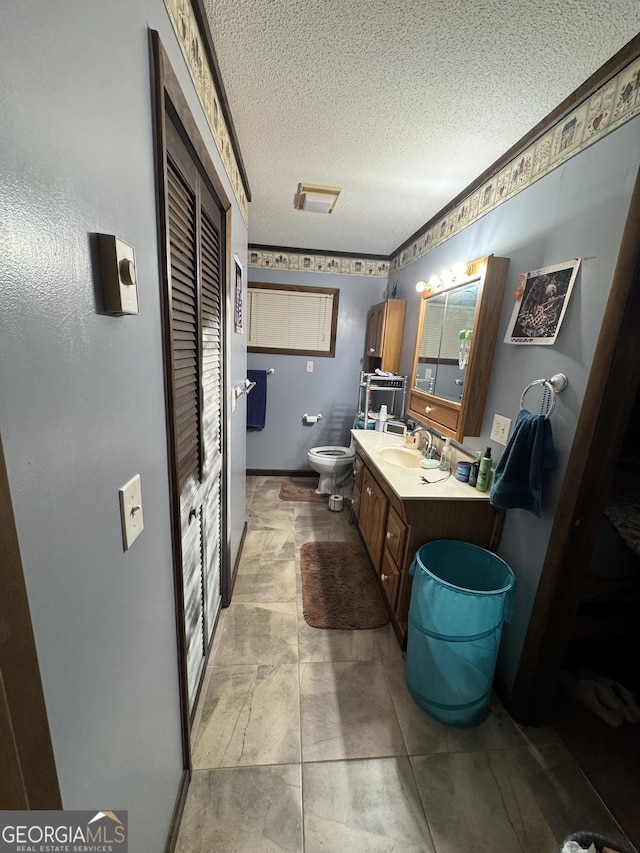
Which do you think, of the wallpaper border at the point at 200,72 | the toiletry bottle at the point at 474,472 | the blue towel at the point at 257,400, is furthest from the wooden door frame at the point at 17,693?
the blue towel at the point at 257,400

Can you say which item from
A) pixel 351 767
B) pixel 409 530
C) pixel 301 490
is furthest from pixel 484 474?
pixel 301 490

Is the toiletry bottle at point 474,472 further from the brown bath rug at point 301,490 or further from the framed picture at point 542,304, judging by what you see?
the brown bath rug at point 301,490

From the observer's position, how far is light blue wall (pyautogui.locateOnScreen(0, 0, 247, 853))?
0.38 metres

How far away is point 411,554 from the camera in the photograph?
1.63m

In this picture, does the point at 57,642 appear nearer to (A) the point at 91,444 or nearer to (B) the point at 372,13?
(A) the point at 91,444

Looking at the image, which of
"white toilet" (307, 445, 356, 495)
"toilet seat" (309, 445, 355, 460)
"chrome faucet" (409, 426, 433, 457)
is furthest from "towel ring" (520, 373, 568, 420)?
"toilet seat" (309, 445, 355, 460)

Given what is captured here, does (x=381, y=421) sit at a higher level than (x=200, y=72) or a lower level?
lower

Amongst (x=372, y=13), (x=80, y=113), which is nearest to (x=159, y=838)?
(x=80, y=113)

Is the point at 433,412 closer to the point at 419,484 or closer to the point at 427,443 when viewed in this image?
the point at 427,443

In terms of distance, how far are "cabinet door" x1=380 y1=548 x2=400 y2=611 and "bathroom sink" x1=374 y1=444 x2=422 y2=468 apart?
0.62m

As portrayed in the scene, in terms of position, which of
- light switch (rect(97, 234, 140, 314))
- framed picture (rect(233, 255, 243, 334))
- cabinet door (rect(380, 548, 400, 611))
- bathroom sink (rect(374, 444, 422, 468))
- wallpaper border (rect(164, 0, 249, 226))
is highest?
wallpaper border (rect(164, 0, 249, 226))

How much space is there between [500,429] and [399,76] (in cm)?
147

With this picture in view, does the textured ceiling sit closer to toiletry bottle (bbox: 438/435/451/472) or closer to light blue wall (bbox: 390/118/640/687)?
light blue wall (bbox: 390/118/640/687)

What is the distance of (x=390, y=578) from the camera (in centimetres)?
183
